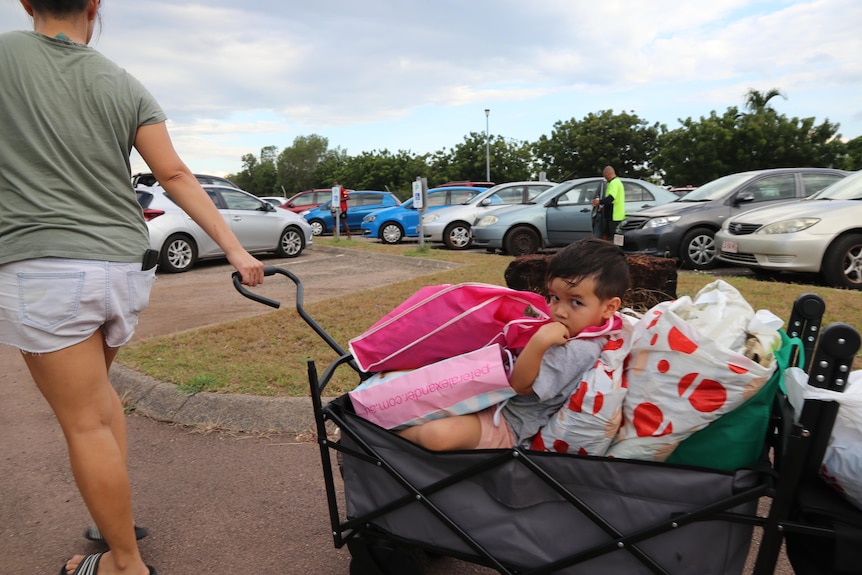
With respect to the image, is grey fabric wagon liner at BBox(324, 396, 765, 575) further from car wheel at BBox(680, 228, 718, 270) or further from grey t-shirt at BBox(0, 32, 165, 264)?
car wheel at BBox(680, 228, 718, 270)

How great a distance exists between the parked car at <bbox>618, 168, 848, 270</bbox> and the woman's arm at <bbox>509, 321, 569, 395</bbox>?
24.1ft

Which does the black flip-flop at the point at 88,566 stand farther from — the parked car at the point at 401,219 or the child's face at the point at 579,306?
the parked car at the point at 401,219

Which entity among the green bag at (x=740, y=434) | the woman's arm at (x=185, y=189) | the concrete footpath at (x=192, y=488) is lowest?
the concrete footpath at (x=192, y=488)

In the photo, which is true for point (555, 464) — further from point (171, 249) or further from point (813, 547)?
point (171, 249)

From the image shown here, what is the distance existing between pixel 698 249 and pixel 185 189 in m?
8.03

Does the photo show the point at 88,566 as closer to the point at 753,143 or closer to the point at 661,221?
the point at 661,221

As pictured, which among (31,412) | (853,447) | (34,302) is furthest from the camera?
(31,412)

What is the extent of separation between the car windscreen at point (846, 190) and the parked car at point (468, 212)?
6121 millimetres

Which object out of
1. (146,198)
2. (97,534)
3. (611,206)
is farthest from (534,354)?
(146,198)

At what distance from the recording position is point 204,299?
7344 millimetres

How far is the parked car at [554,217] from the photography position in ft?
35.6

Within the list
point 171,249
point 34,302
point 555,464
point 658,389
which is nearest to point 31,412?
point 34,302

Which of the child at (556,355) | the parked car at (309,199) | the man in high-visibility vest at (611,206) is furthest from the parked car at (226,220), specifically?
the parked car at (309,199)

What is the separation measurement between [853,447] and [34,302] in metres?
2.14
